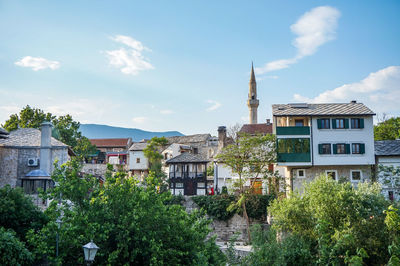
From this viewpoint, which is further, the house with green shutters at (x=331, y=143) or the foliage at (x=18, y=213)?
the house with green shutters at (x=331, y=143)

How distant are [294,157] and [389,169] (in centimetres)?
666

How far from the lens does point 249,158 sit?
3109 centimetres

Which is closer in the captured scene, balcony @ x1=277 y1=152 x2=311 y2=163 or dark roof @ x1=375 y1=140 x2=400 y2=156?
dark roof @ x1=375 y1=140 x2=400 y2=156

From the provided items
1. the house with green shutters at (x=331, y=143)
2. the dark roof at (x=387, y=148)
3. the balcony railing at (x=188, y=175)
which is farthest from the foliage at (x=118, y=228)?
the balcony railing at (x=188, y=175)

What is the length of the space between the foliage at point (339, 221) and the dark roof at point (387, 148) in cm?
836

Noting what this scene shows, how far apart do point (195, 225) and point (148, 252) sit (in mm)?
2488

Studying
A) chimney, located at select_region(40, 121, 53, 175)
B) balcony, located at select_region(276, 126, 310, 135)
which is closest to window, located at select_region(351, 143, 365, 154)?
balcony, located at select_region(276, 126, 310, 135)

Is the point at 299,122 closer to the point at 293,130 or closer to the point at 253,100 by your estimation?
A: the point at 293,130

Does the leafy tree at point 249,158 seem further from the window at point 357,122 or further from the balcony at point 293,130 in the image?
the window at point 357,122

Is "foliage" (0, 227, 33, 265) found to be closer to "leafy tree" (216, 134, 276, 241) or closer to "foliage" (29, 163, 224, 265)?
"foliage" (29, 163, 224, 265)

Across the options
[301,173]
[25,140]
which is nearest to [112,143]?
[25,140]

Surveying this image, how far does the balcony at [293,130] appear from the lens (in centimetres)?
2923

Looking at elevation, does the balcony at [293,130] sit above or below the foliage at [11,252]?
above

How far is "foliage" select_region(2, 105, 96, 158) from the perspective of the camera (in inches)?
1700
